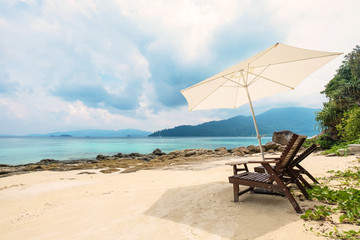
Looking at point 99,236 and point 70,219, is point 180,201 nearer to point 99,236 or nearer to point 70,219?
point 99,236

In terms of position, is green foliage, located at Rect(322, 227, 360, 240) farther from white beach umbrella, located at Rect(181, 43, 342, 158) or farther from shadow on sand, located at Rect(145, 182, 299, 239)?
white beach umbrella, located at Rect(181, 43, 342, 158)

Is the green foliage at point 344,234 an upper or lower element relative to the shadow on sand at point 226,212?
upper

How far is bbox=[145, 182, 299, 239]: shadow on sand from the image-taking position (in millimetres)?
2408

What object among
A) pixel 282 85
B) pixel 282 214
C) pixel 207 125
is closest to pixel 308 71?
pixel 282 85

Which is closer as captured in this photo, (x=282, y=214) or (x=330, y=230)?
(x=330, y=230)

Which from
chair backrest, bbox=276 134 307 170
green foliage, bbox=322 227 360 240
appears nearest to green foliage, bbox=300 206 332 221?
green foliage, bbox=322 227 360 240

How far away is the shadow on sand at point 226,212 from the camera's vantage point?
241cm

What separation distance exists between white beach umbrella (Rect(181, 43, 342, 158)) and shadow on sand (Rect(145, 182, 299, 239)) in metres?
2.16

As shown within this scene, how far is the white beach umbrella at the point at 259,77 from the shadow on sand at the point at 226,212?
2.16 meters

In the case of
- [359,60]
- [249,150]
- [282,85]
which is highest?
[359,60]

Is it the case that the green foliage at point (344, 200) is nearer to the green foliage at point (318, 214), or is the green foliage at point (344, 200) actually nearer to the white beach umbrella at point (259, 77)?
the green foliage at point (318, 214)

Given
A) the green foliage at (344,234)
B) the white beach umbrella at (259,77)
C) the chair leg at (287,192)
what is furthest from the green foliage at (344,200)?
the white beach umbrella at (259,77)

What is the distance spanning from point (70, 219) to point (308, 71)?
648 centimetres

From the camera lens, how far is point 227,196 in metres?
3.70
